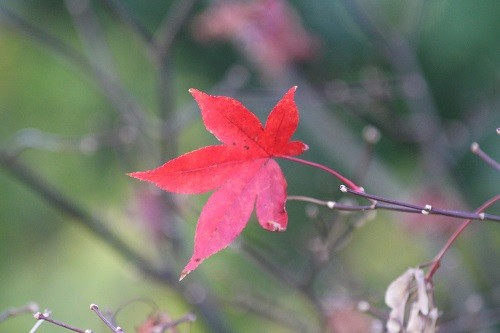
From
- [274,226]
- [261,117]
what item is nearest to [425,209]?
[274,226]

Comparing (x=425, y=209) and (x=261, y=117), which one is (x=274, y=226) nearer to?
(x=425, y=209)

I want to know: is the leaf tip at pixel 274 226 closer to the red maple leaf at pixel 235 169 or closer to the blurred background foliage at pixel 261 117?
the red maple leaf at pixel 235 169

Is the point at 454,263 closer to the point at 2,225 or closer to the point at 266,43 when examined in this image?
the point at 266,43

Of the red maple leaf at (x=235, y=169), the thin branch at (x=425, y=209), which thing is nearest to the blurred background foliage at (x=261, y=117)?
the red maple leaf at (x=235, y=169)

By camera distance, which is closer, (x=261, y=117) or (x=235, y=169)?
(x=235, y=169)

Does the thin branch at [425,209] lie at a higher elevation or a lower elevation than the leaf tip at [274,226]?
higher
